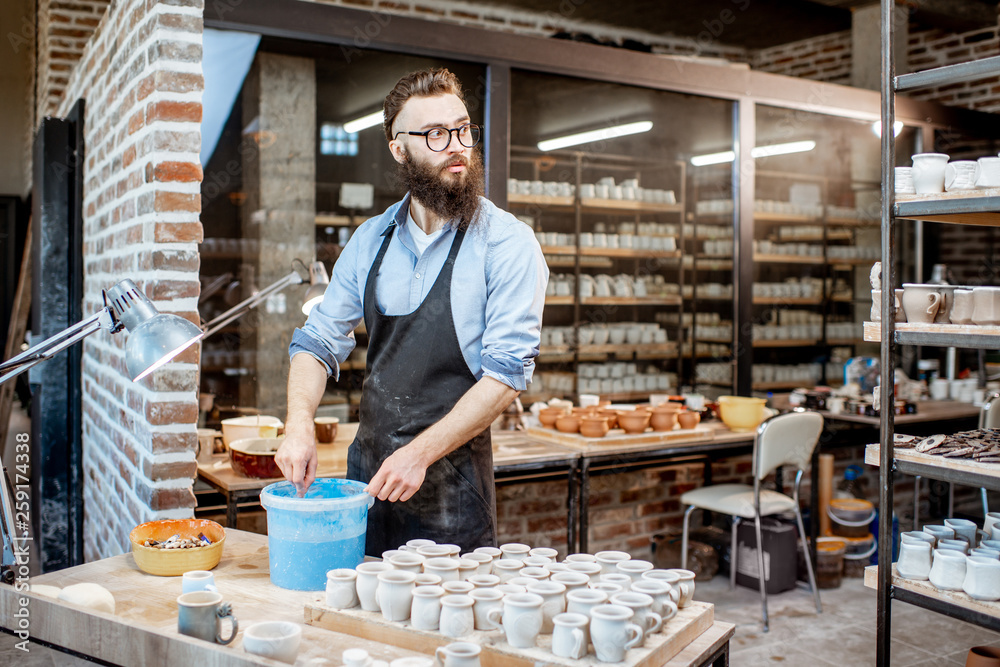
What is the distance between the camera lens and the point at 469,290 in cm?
204

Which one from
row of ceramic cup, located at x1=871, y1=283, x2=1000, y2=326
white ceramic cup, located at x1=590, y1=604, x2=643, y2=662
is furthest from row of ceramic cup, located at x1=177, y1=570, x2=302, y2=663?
row of ceramic cup, located at x1=871, y1=283, x2=1000, y2=326

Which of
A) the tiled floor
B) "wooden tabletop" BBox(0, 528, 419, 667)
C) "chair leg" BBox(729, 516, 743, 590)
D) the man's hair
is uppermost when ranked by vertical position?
the man's hair

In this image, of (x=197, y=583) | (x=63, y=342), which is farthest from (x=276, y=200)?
(x=197, y=583)

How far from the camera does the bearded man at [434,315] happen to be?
6.63ft

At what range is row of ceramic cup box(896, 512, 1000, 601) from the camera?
2111 mm

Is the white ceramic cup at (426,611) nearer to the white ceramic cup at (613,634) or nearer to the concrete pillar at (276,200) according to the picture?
the white ceramic cup at (613,634)

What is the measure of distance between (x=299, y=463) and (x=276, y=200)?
2869 mm

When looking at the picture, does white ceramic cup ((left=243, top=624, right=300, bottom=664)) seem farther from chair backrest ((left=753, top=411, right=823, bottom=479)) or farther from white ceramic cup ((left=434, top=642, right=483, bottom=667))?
chair backrest ((left=753, top=411, right=823, bottom=479))

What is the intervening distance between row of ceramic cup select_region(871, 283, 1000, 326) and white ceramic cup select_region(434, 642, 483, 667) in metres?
1.69

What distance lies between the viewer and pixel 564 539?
4.47m

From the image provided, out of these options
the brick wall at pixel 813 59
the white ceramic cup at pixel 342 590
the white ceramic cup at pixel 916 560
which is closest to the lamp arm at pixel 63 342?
the white ceramic cup at pixel 342 590

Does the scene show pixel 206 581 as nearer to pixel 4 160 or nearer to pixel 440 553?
pixel 440 553

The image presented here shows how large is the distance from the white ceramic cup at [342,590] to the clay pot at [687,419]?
2.78 meters

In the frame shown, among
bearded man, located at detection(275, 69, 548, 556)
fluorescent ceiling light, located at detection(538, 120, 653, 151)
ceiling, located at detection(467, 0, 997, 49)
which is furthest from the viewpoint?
ceiling, located at detection(467, 0, 997, 49)
